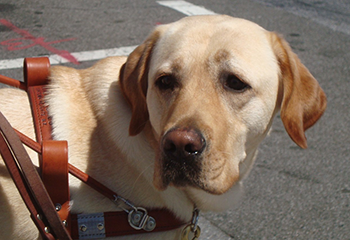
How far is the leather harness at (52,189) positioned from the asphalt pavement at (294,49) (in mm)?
1144

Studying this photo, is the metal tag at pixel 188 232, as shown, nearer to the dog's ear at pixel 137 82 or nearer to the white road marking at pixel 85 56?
the dog's ear at pixel 137 82

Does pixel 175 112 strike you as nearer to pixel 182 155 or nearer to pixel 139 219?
pixel 182 155

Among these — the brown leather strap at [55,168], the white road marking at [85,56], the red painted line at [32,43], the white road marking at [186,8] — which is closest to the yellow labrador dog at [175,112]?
the brown leather strap at [55,168]

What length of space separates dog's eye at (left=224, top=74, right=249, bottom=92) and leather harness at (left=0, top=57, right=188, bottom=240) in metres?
0.70

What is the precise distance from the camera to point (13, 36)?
18.1 ft

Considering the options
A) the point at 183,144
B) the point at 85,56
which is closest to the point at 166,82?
the point at 183,144

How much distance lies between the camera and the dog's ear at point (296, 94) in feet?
7.64

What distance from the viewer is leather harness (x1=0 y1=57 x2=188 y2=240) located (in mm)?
1861

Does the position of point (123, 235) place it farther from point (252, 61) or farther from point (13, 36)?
point (13, 36)

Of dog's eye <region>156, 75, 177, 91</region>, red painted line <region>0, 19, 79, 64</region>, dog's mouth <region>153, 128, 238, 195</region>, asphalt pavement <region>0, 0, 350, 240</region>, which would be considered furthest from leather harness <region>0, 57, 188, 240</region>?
red painted line <region>0, 19, 79, 64</region>

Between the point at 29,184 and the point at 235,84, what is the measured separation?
1.09 metres

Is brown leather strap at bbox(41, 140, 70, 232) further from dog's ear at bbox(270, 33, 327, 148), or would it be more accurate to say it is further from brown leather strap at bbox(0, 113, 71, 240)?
dog's ear at bbox(270, 33, 327, 148)

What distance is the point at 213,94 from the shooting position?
219 cm

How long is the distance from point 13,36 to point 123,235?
4.12 metres
